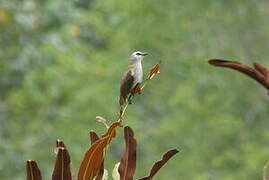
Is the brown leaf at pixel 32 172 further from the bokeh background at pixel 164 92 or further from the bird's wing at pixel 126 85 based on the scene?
the bokeh background at pixel 164 92

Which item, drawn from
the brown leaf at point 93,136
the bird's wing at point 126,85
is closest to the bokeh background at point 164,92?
the bird's wing at point 126,85

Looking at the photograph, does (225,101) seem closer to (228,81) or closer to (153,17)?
(228,81)

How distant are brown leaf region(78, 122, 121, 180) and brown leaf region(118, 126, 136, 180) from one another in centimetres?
5

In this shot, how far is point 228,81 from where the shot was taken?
70.2 feet

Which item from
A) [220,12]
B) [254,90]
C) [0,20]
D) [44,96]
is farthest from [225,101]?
[0,20]

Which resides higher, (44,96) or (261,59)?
(261,59)

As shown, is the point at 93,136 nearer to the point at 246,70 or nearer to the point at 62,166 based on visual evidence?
Result: the point at 62,166

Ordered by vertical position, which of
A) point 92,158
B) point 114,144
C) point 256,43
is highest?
point 256,43

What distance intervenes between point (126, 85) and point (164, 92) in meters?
19.3

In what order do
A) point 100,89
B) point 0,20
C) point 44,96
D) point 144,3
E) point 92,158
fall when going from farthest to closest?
point 144,3 → point 100,89 → point 44,96 → point 0,20 → point 92,158

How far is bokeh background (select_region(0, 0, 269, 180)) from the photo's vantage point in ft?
55.5

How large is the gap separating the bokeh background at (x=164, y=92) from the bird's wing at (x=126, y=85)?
1187 centimetres

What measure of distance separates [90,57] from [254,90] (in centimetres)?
352

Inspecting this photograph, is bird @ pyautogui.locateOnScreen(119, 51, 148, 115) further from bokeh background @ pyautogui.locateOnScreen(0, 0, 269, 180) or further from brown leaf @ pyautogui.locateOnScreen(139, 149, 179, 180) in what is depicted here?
bokeh background @ pyautogui.locateOnScreen(0, 0, 269, 180)
